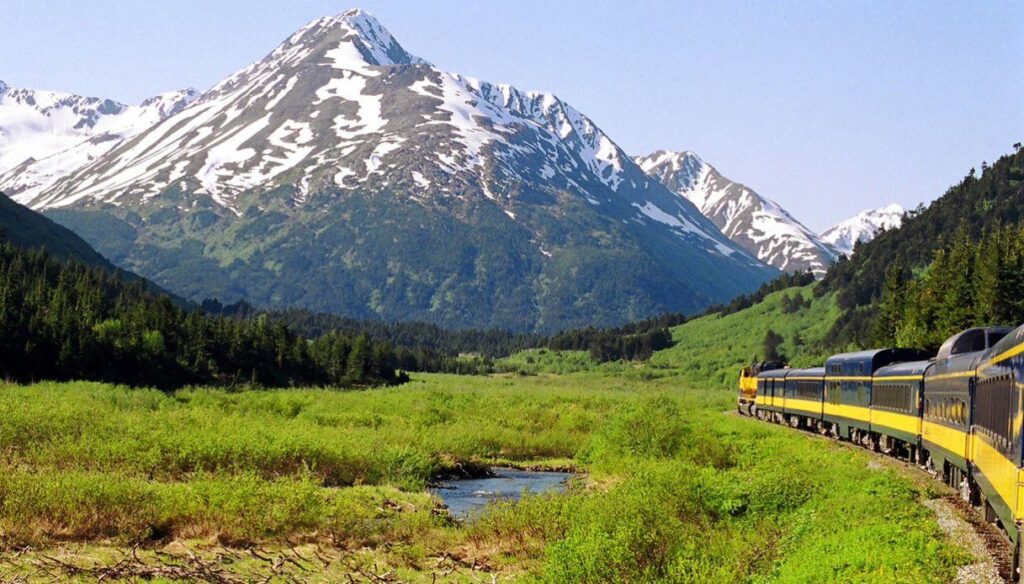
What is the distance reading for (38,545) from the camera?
24125mm

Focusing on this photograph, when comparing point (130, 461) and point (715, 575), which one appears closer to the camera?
point (715, 575)

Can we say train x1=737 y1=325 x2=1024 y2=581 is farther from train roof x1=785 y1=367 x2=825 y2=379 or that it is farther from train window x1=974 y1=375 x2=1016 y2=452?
train roof x1=785 y1=367 x2=825 y2=379

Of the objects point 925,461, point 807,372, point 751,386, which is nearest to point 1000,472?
point 925,461

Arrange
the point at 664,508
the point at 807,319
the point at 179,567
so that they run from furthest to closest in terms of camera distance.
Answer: the point at 807,319, the point at 664,508, the point at 179,567

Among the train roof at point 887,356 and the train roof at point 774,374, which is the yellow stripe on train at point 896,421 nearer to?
the train roof at point 887,356

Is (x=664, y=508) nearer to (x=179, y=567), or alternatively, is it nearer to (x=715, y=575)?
(x=715, y=575)

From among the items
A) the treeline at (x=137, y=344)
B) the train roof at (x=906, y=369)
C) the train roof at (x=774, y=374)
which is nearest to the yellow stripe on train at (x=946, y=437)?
the train roof at (x=906, y=369)

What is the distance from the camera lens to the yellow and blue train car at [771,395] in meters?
72.7

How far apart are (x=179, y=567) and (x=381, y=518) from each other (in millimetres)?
9110

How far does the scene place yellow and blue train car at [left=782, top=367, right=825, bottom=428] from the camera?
192 ft

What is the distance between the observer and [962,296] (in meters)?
86.7

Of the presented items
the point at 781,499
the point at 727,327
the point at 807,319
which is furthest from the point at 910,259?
the point at 781,499

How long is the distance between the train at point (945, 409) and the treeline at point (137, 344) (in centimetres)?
5177

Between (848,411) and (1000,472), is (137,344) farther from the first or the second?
(1000,472)
